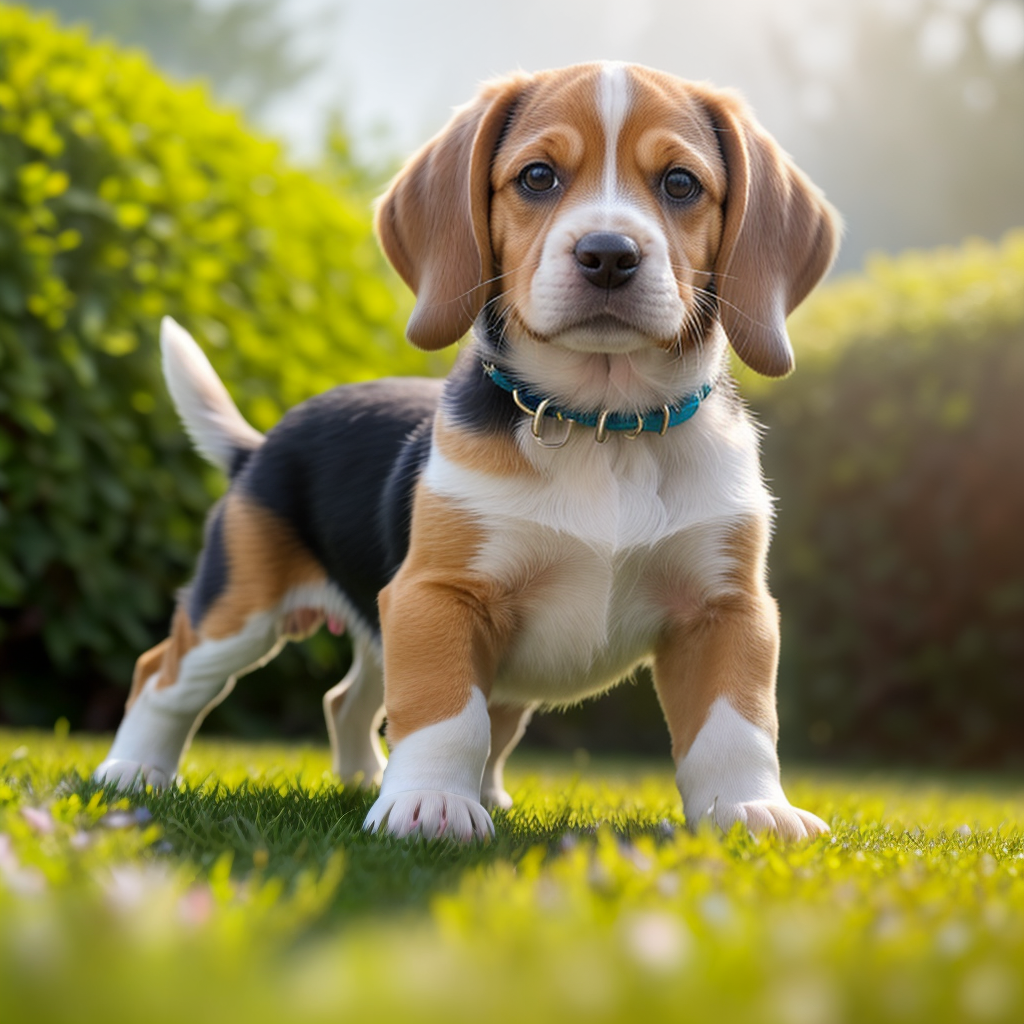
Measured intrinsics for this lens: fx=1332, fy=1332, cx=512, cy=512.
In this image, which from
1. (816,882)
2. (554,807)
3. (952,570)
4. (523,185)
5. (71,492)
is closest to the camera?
(816,882)

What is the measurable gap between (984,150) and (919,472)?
3791 centimetres

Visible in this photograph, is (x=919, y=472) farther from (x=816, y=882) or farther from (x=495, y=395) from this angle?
(x=816, y=882)

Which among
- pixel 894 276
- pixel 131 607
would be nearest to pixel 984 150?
pixel 894 276

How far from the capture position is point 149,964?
1297 millimetres

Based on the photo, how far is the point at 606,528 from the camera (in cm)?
303

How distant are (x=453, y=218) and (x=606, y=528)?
2.80ft

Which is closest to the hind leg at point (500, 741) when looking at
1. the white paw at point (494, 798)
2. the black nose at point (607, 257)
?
the white paw at point (494, 798)

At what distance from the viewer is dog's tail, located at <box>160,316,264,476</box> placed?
441cm

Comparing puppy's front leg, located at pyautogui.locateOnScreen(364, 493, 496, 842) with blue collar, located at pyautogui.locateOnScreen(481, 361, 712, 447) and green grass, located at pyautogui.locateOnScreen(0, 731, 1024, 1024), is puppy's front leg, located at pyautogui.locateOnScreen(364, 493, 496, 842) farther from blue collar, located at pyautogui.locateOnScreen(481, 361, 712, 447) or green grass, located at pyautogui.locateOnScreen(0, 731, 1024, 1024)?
blue collar, located at pyautogui.locateOnScreen(481, 361, 712, 447)

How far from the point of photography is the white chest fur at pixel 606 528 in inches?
120

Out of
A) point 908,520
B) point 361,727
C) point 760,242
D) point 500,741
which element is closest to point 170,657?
point 361,727

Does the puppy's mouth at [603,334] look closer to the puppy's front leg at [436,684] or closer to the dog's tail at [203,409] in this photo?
the puppy's front leg at [436,684]

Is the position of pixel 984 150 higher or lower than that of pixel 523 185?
lower

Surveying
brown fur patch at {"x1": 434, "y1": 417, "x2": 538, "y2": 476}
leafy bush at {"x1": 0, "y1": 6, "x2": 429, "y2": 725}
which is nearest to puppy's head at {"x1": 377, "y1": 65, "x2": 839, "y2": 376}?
brown fur patch at {"x1": 434, "y1": 417, "x2": 538, "y2": 476}
